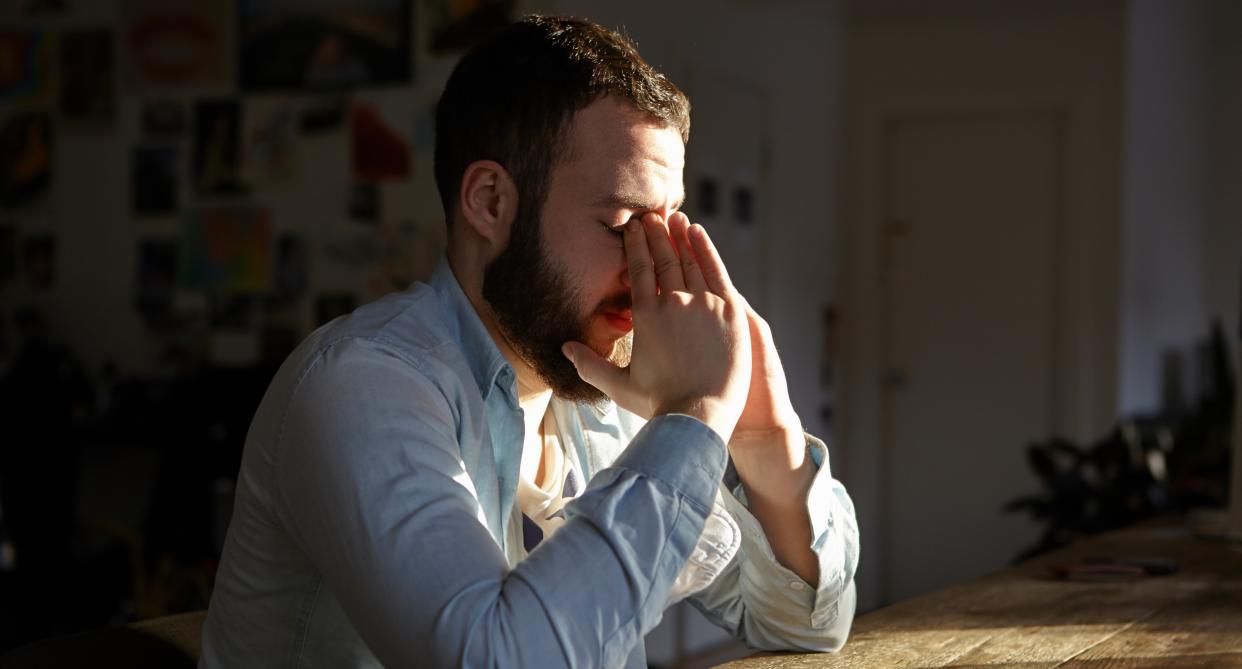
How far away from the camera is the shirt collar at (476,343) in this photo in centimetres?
125

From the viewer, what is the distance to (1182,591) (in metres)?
1.56

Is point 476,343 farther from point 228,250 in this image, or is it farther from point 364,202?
point 228,250

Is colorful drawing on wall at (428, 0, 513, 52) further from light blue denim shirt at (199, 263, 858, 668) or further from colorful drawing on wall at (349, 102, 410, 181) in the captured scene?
light blue denim shirt at (199, 263, 858, 668)

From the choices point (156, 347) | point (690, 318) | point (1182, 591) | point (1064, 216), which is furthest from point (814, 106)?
point (690, 318)

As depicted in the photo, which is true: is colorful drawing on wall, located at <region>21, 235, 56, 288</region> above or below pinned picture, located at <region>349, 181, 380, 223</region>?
below

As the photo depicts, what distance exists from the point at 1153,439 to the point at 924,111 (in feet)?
9.23

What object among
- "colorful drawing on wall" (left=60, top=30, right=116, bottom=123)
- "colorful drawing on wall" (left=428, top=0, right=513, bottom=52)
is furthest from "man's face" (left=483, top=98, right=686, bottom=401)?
"colorful drawing on wall" (left=60, top=30, right=116, bottom=123)

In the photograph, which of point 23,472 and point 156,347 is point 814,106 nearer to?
point 156,347

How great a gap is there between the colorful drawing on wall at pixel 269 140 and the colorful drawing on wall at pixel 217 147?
0.12ft

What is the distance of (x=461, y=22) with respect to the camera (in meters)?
3.85

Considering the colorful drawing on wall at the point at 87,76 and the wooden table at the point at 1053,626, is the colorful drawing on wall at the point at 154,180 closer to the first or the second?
the colorful drawing on wall at the point at 87,76

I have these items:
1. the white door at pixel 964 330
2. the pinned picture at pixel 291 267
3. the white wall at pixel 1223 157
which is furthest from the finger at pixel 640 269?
the white wall at pixel 1223 157

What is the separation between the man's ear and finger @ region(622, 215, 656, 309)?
13 cm

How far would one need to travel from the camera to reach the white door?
5.88m
